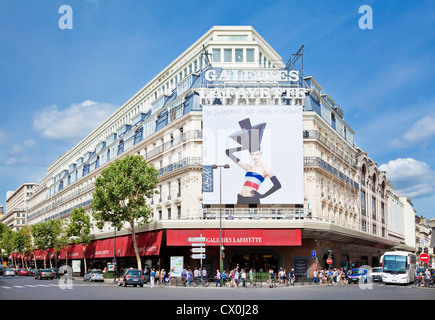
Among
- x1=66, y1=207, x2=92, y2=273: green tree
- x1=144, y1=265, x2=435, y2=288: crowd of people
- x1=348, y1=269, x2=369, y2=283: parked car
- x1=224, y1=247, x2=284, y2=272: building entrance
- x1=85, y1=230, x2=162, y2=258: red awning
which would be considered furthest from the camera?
x1=66, y1=207, x2=92, y2=273: green tree

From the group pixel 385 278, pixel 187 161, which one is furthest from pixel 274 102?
pixel 385 278

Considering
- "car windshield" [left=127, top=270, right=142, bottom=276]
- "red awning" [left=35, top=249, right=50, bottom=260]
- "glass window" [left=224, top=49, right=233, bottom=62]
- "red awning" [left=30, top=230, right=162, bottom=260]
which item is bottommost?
"red awning" [left=35, top=249, right=50, bottom=260]

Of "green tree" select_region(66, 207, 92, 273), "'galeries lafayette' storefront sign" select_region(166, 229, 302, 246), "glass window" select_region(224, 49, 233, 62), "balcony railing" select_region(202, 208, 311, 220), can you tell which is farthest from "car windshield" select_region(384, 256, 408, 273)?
"green tree" select_region(66, 207, 92, 273)

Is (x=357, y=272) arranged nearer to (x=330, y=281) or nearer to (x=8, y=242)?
(x=330, y=281)

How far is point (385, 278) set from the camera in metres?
49.7

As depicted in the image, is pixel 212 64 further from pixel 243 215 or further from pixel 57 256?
pixel 57 256

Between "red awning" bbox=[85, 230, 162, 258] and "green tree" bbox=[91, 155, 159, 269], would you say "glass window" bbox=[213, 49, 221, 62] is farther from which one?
"red awning" bbox=[85, 230, 162, 258]

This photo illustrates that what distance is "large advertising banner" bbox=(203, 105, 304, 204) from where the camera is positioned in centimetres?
5356

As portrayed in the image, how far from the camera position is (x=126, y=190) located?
54344mm

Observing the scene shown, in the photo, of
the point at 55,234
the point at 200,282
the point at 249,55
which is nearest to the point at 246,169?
the point at 200,282

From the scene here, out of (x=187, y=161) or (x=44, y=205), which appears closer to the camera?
(x=187, y=161)

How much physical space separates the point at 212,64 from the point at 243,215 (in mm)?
21264

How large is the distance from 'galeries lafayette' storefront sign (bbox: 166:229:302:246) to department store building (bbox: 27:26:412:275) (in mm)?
100
